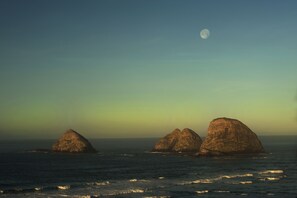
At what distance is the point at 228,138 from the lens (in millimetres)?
178125

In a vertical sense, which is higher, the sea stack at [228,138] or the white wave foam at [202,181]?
the sea stack at [228,138]

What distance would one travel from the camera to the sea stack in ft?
581

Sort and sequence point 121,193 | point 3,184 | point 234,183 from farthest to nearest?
point 3,184 < point 234,183 < point 121,193

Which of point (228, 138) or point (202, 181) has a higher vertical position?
point (228, 138)

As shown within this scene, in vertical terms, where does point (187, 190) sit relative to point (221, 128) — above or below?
below

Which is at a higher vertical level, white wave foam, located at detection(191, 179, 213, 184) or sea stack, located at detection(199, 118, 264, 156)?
sea stack, located at detection(199, 118, 264, 156)

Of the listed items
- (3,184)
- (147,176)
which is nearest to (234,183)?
(147,176)

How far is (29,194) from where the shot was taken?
71.7 metres

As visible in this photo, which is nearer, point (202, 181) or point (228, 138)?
point (202, 181)

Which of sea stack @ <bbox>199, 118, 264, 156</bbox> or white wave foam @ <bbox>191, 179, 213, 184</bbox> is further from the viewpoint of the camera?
sea stack @ <bbox>199, 118, 264, 156</bbox>

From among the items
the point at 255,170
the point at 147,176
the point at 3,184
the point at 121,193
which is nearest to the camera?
the point at 121,193

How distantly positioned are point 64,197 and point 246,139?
12587 centimetres

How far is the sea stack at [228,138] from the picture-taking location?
177 metres

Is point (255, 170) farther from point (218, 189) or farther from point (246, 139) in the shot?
point (246, 139)
